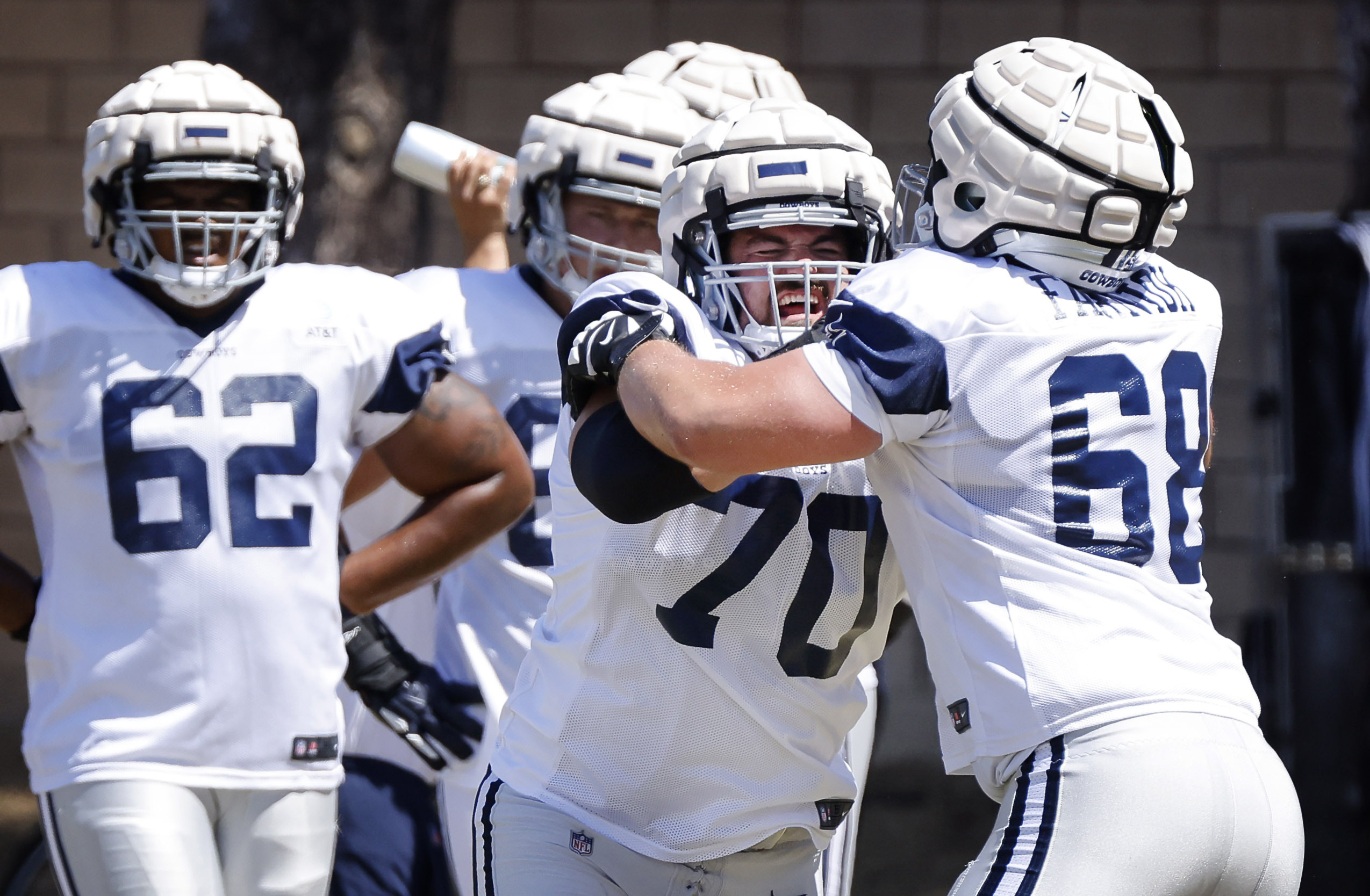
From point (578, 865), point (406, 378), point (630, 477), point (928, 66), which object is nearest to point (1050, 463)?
point (630, 477)

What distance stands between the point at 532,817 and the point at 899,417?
744 mm

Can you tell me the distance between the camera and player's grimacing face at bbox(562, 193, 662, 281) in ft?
11.6

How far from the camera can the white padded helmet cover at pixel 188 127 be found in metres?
3.02

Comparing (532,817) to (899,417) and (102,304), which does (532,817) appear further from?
(102,304)

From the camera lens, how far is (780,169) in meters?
2.52

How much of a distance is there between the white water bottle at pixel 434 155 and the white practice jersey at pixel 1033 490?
2.24 m

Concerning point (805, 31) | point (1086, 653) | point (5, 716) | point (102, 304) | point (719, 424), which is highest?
point (805, 31)

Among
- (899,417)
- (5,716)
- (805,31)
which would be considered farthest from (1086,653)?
(5,716)

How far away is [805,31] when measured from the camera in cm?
710

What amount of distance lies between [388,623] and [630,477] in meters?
1.92

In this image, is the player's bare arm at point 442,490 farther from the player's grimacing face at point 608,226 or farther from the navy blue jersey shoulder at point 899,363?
the navy blue jersey shoulder at point 899,363

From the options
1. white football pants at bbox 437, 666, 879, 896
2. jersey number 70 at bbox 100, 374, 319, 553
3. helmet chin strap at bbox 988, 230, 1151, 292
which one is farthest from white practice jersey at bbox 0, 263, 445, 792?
Result: helmet chin strap at bbox 988, 230, 1151, 292

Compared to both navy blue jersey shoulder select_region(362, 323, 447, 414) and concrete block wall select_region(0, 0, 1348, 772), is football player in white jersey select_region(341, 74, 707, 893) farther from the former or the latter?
concrete block wall select_region(0, 0, 1348, 772)

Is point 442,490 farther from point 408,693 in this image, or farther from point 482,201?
point 482,201
